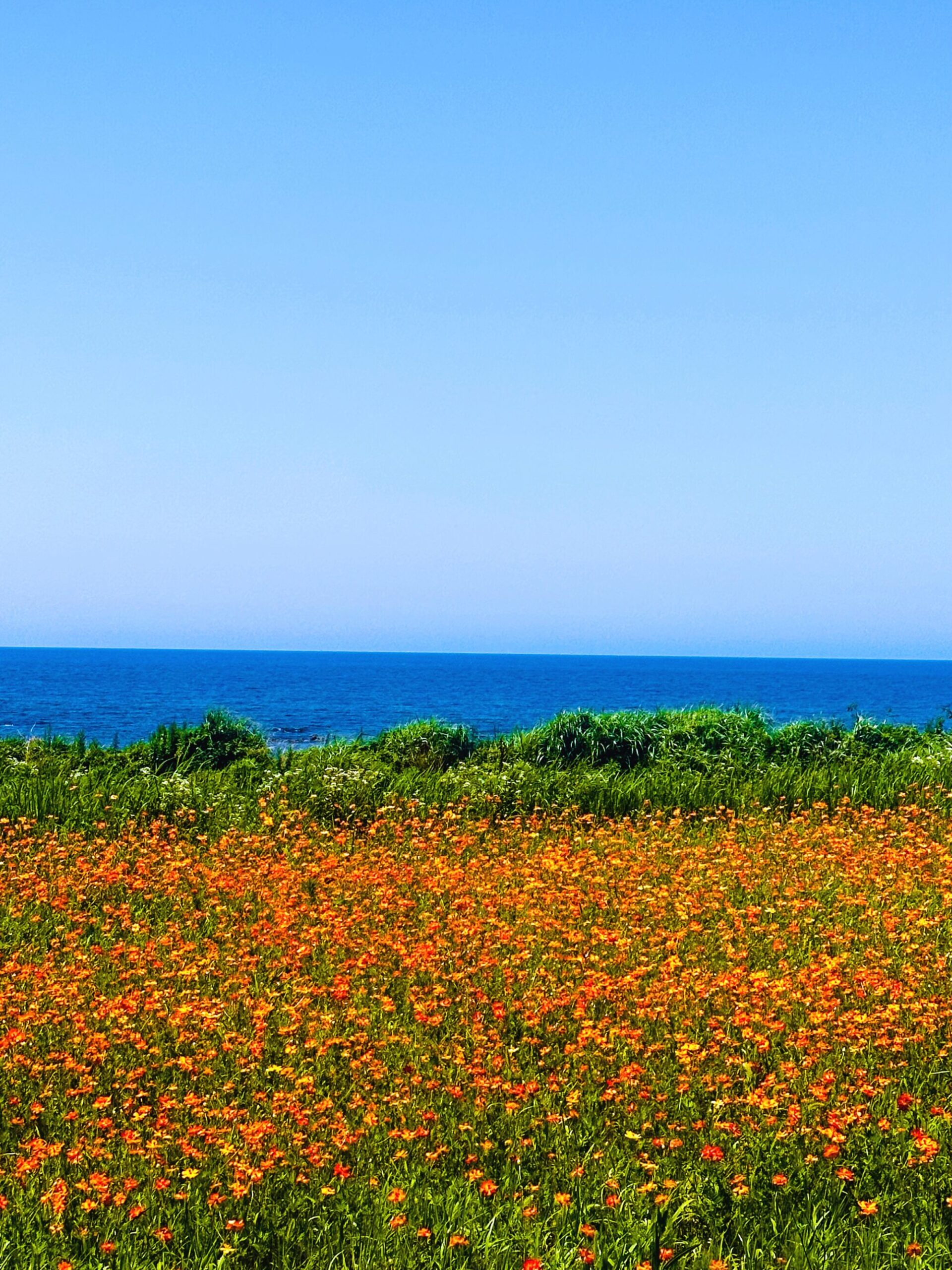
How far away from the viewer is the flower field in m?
4.68

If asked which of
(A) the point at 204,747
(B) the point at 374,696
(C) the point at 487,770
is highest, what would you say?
(A) the point at 204,747

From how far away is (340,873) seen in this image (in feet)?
35.4

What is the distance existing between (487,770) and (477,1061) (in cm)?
951

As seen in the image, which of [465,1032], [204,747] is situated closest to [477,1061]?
[465,1032]

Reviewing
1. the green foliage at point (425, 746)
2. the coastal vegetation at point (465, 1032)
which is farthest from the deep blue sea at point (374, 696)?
the coastal vegetation at point (465, 1032)

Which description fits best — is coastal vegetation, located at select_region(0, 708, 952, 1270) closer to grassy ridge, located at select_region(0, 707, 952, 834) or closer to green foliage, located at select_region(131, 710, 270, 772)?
grassy ridge, located at select_region(0, 707, 952, 834)

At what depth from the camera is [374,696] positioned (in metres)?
94.3

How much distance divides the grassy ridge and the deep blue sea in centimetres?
313

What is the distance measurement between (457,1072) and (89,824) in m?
8.08

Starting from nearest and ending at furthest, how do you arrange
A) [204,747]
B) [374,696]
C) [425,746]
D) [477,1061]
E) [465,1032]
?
[477,1061], [465,1032], [204,747], [425,746], [374,696]

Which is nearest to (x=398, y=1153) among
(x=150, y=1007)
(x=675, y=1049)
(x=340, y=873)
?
(x=675, y=1049)

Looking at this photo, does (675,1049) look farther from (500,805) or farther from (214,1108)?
(500,805)

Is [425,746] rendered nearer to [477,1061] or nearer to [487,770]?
[487,770]

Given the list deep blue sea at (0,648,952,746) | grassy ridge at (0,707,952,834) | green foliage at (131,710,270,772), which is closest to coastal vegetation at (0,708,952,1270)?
grassy ridge at (0,707,952,834)
